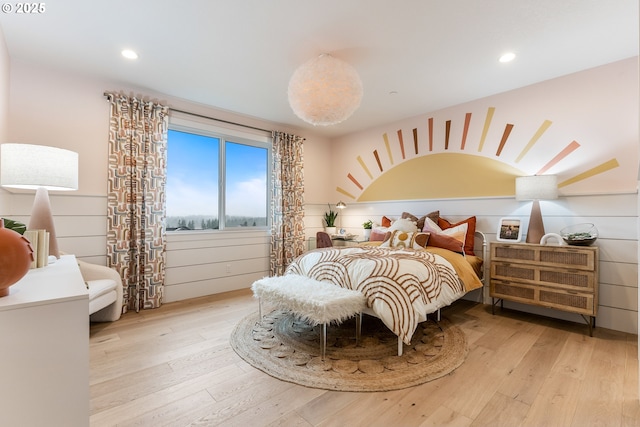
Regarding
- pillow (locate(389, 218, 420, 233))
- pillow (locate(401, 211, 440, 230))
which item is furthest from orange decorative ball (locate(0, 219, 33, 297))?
pillow (locate(401, 211, 440, 230))

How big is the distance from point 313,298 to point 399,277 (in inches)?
27.9

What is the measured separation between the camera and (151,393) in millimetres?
1745

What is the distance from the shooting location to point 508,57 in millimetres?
2676

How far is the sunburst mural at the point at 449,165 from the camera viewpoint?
3232 mm

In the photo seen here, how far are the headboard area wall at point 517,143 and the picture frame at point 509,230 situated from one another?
0.37 m

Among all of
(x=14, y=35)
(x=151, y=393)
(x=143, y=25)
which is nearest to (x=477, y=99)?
(x=143, y=25)

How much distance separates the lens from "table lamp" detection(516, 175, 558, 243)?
2.87 m

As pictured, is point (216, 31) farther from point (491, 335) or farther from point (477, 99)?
point (491, 335)

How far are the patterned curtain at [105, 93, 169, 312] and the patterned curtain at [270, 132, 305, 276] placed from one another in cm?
157

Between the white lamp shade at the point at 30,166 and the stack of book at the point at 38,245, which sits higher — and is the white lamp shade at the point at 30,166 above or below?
above

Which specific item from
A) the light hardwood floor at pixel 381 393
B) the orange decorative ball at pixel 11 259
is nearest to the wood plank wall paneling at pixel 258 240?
the light hardwood floor at pixel 381 393

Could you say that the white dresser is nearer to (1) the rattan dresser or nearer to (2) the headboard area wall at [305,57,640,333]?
(1) the rattan dresser

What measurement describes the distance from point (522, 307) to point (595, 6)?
2820mm

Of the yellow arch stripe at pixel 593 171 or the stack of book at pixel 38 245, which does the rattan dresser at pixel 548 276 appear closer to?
the yellow arch stripe at pixel 593 171
